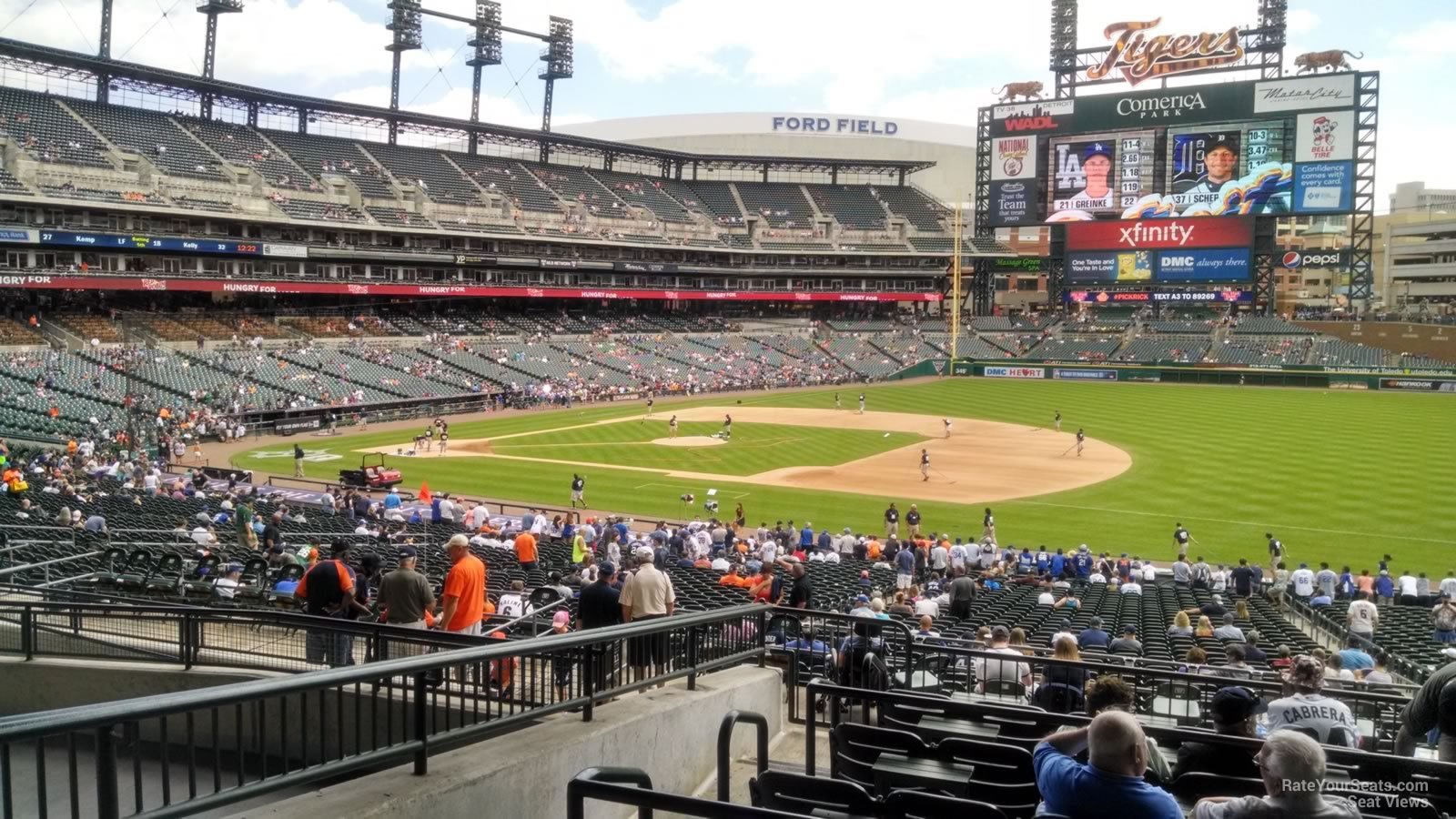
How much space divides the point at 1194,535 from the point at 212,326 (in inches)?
2149

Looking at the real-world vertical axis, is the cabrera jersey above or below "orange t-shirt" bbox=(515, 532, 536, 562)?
above

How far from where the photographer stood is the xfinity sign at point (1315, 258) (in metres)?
80.1

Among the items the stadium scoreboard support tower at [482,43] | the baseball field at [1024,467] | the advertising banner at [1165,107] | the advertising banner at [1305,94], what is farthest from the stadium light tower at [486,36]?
the advertising banner at [1305,94]

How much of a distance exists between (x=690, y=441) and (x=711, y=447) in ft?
5.86

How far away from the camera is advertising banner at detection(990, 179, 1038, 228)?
86.6 m

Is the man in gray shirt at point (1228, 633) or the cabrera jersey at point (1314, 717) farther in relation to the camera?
the man in gray shirt at point (1228, 633)

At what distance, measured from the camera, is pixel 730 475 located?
39906mm

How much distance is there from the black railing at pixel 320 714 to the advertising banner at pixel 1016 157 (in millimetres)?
83638

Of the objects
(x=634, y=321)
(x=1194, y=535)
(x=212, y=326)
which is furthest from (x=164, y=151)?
(x=1194, y=535)

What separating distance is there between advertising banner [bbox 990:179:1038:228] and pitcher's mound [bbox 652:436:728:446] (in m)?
48.2

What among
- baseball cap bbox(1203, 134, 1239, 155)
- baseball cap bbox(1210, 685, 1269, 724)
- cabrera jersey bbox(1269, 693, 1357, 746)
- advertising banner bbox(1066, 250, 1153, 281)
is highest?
baseball cap bbox(1203, 134, 1239, 155)

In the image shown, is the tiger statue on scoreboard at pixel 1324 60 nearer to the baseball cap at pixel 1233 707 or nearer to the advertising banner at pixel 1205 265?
the advertising banner at pixel 1205 265

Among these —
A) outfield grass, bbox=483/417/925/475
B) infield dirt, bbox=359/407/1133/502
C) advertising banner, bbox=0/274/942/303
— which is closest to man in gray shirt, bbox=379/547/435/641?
infield dirt, bbox=359/407/1133/502

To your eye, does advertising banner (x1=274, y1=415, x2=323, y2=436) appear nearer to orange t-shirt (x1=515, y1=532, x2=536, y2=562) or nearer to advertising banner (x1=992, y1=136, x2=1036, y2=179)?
orange t-shirt (x1=515, y1=532, x2=536, y2=562)
